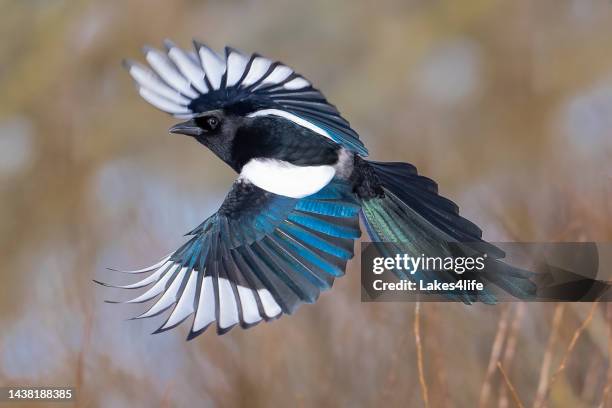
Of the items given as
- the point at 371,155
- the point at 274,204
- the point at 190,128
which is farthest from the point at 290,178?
the point at 371,155

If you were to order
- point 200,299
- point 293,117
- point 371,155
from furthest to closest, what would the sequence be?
point 371,155, point 293,117, point 200,299

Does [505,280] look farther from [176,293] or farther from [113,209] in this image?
[113,209]

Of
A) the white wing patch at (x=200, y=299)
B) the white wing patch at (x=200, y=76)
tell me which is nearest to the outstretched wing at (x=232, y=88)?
the white wing patch at (x=200, y=76)

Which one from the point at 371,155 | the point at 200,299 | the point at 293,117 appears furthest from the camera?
the point at 371,155

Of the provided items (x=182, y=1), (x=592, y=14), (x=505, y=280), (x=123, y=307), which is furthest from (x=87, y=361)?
(x=592, y=14)

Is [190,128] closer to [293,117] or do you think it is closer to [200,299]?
[293,117]

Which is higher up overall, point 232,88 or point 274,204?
point 232,88

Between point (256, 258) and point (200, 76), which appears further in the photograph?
point (200, 76)

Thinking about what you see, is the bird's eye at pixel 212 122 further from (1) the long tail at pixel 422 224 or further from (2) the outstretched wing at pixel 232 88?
(1) the long tail at pixel 422 224
